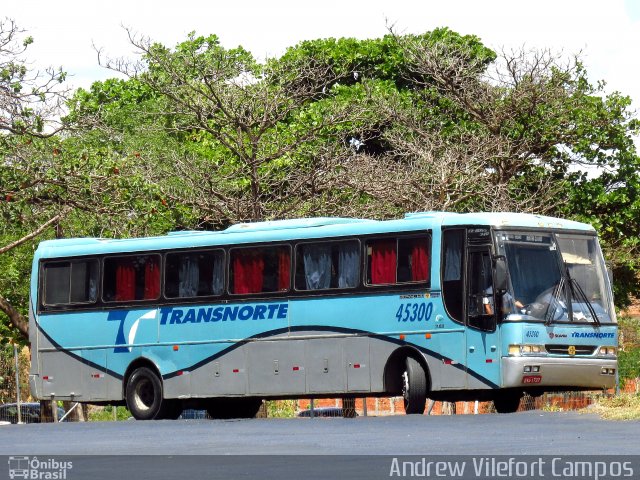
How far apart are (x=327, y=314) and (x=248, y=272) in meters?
1.83

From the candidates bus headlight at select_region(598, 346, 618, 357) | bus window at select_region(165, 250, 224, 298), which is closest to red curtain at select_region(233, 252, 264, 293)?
bus window at select_region(165, 250, 224, 298)

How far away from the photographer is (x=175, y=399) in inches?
1062

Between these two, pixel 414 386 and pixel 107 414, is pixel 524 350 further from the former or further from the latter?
pixel 107 414

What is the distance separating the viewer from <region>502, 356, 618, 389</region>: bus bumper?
75.5 feet

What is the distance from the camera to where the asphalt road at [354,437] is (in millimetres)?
15562

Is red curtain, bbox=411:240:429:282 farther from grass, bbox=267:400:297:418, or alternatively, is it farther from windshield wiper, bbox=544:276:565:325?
grass, bbox=267:400:297:418

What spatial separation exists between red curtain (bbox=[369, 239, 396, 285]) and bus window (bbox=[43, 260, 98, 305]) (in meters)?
5.90

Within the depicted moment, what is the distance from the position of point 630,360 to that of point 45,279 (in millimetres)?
16831

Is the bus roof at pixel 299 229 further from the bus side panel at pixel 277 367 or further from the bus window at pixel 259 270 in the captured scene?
the bus side panel at pixel 277 367
